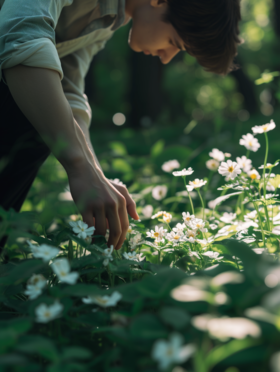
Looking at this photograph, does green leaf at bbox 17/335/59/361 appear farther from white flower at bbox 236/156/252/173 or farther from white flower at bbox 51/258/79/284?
white flower at bbox 236/156/252/173

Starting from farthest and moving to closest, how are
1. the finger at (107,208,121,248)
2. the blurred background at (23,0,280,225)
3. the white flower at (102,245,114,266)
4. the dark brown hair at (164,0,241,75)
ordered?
1. the blurred background at (23,0,280,225)
2. the dark brown hair at (164,0,241,75)
3. the finger at (107,208,121,248)
4. the white flower at (102,245,114,266)

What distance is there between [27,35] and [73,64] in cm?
61

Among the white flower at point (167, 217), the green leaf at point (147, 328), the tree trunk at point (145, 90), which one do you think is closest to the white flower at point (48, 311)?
the green leaf at point (147, 328)

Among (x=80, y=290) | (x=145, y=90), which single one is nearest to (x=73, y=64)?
(x=80, y=290)

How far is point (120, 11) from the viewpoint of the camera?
117 cm

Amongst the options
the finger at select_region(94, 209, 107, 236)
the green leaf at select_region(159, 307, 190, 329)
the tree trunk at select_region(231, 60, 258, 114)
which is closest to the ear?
the finger at select_region(94, 209, 107, 236)

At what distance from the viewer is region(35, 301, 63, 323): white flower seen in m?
0.54

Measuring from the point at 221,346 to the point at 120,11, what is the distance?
1087 mm

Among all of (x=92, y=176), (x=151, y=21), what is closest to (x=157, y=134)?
(x=151, y=21)

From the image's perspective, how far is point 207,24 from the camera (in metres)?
1.25

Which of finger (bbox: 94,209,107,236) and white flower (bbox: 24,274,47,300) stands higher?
white flower (bbox: 24,274,47,300)

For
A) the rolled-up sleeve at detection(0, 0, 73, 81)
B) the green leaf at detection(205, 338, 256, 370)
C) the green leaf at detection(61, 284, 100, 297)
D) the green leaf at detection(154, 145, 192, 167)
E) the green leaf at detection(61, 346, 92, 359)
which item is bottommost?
the green leaf at detection(154, 145, 192, 167)

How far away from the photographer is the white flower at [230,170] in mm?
969

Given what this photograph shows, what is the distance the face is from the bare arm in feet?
1.88
